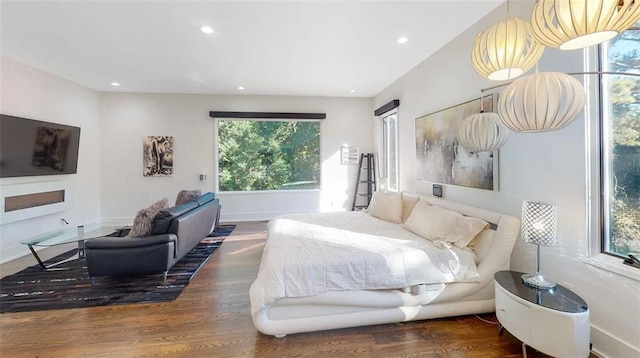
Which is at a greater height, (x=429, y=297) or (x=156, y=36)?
(x=156, y=36)

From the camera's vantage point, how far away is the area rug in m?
2.54

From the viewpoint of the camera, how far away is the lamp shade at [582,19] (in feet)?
2.88

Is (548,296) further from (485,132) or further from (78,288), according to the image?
(78,288)

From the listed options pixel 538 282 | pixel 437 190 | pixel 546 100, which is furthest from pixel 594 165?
pixel 437 190

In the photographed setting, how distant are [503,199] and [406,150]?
6.79 ft

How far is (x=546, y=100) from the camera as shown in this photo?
1255 millimetres

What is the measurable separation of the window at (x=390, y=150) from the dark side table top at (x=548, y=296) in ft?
10.3

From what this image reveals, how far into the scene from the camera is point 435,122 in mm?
3557

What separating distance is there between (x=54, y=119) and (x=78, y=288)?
3.34 metres

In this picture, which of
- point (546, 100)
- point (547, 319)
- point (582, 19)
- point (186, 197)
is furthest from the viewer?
point (186, 197)

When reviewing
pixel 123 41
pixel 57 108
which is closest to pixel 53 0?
pixel 123 41

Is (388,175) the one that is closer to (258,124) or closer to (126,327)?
(258,124)

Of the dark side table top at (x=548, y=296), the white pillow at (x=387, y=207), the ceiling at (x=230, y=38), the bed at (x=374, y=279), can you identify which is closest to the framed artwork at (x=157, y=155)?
the ceiling at (x=230, y=38)

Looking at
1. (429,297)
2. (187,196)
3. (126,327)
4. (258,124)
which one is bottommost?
(126,327)
